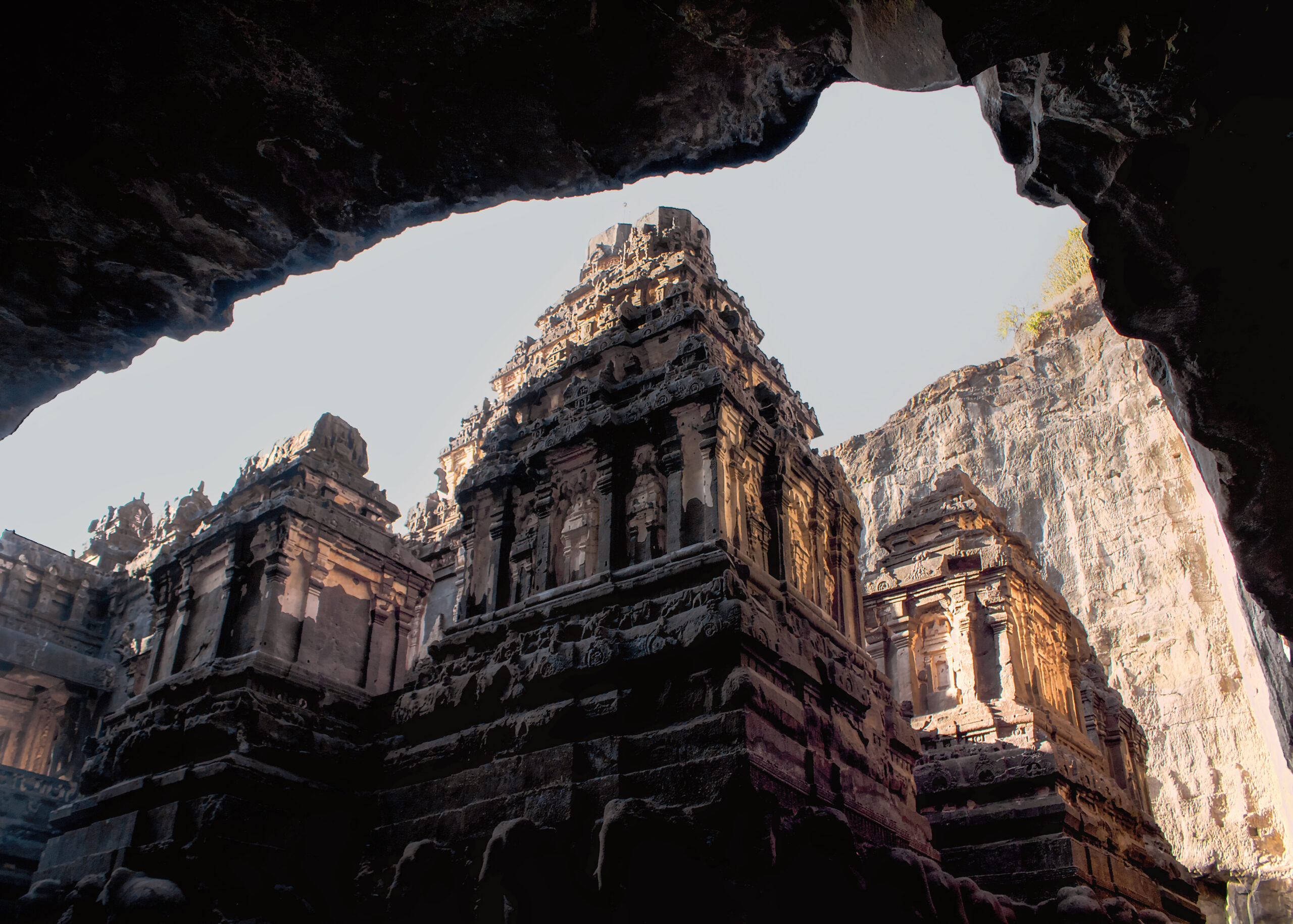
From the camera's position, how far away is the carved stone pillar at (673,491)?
11.3m

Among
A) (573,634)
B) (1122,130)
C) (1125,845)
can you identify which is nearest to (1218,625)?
(1125,845)

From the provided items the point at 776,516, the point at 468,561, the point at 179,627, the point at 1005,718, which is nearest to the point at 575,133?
the point at 776,516

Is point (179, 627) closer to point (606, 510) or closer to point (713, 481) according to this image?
point (606, 510)

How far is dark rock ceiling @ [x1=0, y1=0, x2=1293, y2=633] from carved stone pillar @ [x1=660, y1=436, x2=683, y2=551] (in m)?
8.12

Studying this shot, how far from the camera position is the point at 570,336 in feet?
72.8

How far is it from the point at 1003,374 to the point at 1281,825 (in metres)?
19.6

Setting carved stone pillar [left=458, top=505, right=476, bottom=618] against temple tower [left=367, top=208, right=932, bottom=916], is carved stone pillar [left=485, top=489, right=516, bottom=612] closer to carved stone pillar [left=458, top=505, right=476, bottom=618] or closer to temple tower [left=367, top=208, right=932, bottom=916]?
temple tower [left=367, top=208, right=932, bottom=916]

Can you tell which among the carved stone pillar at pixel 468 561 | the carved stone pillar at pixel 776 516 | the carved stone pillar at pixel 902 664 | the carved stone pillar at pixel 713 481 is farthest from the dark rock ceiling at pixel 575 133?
the carved stone pillar at pixel 902 664

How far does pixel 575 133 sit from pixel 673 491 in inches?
340

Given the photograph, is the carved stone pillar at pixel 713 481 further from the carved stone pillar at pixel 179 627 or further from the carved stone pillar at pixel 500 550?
the carved stone pillar at pixel 179 627

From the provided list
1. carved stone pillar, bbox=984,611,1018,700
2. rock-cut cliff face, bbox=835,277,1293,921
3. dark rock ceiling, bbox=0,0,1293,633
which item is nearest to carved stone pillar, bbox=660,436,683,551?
dark rock ceiling, bbox=0,0,1293,633

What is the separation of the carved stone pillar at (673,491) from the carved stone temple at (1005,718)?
6.76m

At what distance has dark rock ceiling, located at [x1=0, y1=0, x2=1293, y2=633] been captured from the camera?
264 centimetres

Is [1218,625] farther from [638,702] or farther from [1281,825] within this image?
[638,702]
